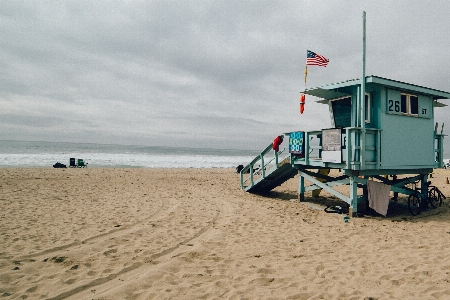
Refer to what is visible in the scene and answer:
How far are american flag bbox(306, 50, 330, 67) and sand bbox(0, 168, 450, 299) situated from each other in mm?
6148

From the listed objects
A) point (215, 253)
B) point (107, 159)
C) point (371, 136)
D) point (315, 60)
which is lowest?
point (215, 253)

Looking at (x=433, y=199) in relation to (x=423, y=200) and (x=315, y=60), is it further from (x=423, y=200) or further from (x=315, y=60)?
(x=315, y=60)

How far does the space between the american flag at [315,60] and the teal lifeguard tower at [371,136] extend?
123 centimetres

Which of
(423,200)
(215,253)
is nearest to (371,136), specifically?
(423,200)

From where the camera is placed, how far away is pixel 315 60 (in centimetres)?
1182

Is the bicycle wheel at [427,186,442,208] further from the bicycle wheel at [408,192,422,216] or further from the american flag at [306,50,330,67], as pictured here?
the american flag at [306,50,330,67]

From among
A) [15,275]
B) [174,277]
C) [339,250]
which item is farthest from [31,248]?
[339,250]

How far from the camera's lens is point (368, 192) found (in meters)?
10.5

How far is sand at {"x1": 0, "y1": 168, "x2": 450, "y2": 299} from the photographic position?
4.67m

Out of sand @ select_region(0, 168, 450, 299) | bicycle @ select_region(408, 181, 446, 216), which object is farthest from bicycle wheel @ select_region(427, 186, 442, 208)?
sand @ select_region(0, 168, 450, 299)

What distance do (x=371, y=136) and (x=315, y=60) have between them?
13.5ft

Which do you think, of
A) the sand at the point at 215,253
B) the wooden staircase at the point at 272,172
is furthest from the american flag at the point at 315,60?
the sand at the point at 215,253

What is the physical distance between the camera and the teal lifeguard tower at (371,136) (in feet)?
31.8

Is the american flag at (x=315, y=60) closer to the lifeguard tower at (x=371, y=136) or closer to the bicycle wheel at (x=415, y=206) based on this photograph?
the lifeguard tower at (x=371, y=136)
